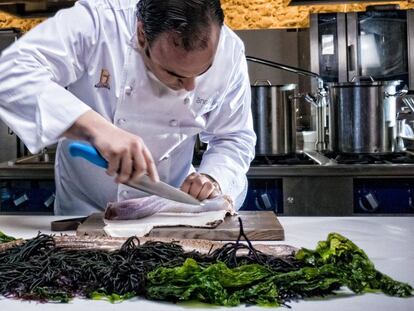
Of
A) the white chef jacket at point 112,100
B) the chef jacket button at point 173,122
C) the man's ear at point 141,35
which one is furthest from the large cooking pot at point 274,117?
the man's ear at point 141,35

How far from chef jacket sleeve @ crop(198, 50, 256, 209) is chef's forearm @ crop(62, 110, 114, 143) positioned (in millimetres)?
608

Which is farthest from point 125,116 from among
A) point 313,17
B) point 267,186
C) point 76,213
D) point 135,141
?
point 313,17

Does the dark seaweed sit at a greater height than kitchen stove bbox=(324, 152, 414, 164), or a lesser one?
lesser

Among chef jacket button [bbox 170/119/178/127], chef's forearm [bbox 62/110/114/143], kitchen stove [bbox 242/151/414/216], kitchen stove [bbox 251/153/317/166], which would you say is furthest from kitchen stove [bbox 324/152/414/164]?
chef's forearm [bbox 62/110/114/143]

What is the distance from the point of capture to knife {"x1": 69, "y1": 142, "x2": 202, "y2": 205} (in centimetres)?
159

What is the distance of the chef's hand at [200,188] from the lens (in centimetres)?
203

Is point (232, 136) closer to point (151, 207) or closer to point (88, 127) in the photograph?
point (151, 207)

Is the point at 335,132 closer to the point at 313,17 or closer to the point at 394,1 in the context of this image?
the point at 313,17

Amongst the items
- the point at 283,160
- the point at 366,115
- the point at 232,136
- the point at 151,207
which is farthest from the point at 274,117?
the point at 151,207

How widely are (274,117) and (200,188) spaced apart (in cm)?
157

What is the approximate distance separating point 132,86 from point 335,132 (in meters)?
1.78

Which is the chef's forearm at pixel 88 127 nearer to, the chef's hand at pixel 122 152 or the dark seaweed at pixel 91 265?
the chef's hand at pixel 122 152

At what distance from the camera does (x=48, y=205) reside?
3.47 meters

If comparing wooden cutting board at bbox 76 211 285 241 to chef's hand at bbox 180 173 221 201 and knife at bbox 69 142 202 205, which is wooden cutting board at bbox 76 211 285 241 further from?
chef's hand at bbox 180 173 221 201
